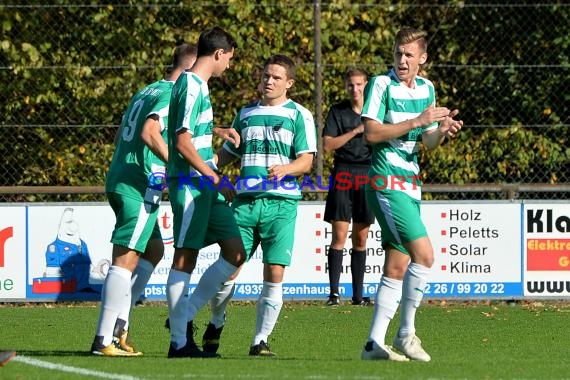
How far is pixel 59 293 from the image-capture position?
13.9m

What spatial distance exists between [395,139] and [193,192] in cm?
134

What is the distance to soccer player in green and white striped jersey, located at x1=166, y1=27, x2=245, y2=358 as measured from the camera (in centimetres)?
812

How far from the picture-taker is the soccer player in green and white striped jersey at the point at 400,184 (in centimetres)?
813

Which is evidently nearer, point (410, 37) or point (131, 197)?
point (410, 37)

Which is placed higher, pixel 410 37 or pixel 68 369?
pixel 410 37

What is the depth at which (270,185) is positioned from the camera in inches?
351

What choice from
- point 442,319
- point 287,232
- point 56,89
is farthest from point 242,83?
point 287,232

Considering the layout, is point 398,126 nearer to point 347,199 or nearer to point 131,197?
point 131,197

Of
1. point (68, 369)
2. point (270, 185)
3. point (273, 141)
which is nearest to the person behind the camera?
point (68, 369)

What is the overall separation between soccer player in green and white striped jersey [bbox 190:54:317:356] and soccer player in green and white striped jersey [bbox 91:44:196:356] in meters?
0.59

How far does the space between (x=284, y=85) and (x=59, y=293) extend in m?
5.59

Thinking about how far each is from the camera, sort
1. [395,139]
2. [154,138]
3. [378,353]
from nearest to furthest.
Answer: [378,353] → [395,139] → [154,138]

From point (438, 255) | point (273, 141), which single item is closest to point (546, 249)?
point (438, 255)

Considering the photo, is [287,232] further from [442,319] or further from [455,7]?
[455,7]
